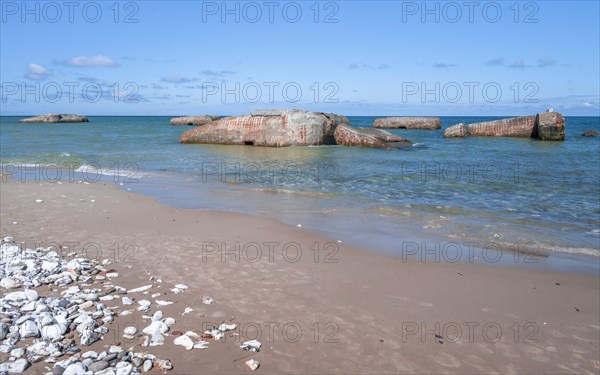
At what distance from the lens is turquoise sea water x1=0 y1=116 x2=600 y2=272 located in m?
6.21

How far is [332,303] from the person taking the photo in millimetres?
3844

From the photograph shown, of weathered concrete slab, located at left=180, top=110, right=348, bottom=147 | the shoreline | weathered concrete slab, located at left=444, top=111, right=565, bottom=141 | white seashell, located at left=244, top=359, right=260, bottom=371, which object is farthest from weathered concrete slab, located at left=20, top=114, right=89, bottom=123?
white seashell, located at left=244, top=359, right=260, bottom=371

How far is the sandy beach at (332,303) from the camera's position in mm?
3006

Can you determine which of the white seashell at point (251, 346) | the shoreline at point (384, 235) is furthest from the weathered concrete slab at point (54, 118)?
the white seashell at point (251, 346)

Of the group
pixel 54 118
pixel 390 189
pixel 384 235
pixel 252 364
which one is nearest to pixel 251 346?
pixel 252 364

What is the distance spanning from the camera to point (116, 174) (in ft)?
40.3

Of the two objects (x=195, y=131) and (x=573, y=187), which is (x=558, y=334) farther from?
(x=195, y=131)

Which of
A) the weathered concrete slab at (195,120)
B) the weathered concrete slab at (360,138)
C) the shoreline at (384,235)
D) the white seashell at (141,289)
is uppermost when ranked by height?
the weathered concrete slab at (195,120)

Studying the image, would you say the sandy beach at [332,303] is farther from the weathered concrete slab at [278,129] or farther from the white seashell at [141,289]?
the weathered concrete slab at [278,129]

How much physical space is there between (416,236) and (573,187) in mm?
6024

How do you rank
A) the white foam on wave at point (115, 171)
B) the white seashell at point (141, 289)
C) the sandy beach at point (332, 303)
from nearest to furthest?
the sandy beach at point (332, 303) < the white seashell at point (141, 289) < the white foam on wave at point (115, 171)

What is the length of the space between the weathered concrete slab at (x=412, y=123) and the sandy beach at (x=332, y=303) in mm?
36494

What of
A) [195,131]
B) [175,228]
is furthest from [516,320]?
[195,131]

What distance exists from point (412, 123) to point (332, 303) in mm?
39158
